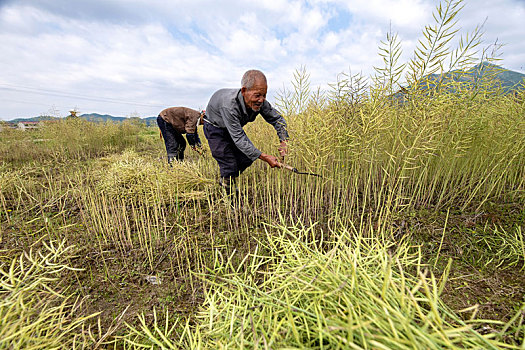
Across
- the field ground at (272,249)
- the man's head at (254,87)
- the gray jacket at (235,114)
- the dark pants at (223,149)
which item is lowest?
the field ground at (272,249)

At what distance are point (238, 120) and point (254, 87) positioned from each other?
0.36 metres

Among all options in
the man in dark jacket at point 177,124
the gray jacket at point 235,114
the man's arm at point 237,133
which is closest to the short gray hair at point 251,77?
the gray jacket at point 235,114

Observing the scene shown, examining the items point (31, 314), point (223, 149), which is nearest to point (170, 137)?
point (223, 149)

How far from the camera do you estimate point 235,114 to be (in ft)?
7.02

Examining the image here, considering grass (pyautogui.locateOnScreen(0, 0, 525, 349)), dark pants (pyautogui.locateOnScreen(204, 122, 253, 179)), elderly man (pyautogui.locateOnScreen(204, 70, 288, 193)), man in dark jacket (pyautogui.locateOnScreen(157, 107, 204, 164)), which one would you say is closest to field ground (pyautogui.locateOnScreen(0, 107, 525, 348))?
grass (pyautogui.locateOnScreen(0, 0, 525, 349))

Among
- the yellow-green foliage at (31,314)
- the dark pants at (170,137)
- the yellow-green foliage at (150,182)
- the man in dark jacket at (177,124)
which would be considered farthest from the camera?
the dark pants at (170,137)

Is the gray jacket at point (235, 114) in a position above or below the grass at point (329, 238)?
above

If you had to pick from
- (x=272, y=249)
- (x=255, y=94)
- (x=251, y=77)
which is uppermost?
(x=251, y=77)

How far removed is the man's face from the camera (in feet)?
6.40

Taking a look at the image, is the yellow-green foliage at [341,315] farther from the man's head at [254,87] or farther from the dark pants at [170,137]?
the dark pants at [170,137]

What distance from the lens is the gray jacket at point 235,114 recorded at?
7.02 feet

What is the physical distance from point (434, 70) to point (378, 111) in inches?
15.7

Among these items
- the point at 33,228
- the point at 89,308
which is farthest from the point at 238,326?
the point at 33,228

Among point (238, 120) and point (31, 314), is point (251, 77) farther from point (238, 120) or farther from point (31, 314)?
point (31, 314)
